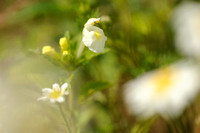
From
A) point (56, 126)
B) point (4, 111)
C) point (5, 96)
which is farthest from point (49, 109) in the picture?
point (5, 96)

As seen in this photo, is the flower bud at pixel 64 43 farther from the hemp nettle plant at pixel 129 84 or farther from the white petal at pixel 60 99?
the white petal at pixel 60 99

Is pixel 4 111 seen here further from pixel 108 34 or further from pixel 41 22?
pixel 41 22

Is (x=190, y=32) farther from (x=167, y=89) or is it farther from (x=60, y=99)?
(x=60, y=99)

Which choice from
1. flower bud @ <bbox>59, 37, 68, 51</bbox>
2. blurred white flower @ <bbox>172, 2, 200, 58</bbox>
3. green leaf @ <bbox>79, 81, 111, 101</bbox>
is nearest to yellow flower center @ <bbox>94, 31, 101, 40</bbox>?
flower bud @ <bbox>59, 37, 68, 51</bbox>

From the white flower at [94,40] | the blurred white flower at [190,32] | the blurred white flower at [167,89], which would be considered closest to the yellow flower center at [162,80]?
the blurred white flower at [167,89]

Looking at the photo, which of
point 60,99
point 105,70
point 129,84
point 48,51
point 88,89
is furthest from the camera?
point 105,70

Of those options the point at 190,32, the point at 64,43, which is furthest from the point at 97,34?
the point at 190,32

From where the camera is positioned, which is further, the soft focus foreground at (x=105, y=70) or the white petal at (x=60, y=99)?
the soft focus foreground at (x=105, y=70)
